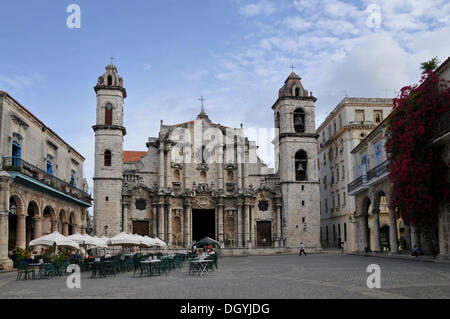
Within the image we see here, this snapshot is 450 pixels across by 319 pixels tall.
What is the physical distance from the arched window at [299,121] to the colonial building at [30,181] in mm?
22204

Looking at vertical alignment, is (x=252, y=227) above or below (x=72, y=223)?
below

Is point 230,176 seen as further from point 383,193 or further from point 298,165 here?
point 383,193

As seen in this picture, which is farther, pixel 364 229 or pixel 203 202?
pixel 203 202

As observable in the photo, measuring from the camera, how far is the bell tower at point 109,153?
42.8 metres

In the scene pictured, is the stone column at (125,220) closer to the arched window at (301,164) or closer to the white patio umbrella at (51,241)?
the arched window at (301,164)

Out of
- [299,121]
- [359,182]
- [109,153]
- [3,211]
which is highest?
[299,121]

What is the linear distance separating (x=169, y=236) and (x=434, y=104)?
93.8 feet

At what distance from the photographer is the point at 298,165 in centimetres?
4725

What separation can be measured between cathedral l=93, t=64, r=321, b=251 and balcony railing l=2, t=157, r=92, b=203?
809 centimetres

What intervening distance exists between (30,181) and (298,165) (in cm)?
2830

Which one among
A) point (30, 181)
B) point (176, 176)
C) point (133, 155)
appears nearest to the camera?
point (30, 181)

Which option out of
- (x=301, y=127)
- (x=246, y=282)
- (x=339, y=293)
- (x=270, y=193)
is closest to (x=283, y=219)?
(x=270, y=193)

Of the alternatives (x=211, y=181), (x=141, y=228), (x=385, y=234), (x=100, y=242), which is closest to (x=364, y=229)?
(x=385, y=234)
